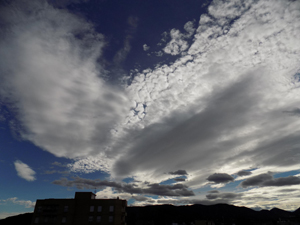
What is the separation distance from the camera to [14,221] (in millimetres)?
184750

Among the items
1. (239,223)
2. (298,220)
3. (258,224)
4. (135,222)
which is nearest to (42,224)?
(135,222)

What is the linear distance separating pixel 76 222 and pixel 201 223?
238 ft

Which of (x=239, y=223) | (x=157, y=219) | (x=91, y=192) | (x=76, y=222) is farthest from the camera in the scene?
(x=157, y=219)

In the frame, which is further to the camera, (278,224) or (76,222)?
(278,224)

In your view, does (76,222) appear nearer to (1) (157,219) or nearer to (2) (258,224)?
(1) (157,219)

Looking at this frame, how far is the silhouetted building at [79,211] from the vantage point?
69.4 metres

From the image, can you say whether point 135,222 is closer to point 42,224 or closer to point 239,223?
point 239,223

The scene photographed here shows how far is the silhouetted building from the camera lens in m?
69.4

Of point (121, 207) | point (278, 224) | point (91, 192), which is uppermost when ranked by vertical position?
point (91, 192)

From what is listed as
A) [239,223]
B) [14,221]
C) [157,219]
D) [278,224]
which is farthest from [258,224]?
[14,221]

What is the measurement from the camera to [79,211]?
70875mm

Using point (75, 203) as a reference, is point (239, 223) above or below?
below

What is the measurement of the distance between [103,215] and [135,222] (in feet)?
334

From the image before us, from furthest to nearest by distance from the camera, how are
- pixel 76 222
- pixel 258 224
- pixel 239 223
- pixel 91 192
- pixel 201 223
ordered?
1. pixel 258 224
2. pixel 239 223
3. pixel 201 223
4. pixel 91 192
5. pixel 76 222
